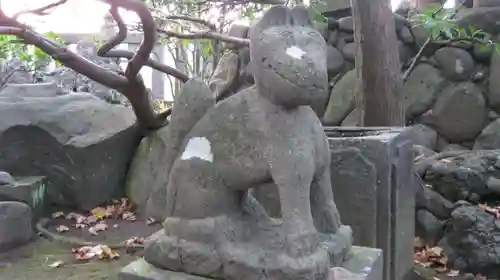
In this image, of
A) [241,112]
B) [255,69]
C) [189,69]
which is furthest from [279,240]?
[189,69]

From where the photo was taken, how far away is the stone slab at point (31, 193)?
375 centimetres

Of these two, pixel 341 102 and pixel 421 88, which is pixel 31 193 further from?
pixel 421 88

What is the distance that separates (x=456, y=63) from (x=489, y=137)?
0.81 metres

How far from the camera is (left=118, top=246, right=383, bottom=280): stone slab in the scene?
5.62 ft

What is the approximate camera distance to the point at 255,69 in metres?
1.64

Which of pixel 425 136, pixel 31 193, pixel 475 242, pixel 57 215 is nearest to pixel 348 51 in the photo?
pixel 425 136

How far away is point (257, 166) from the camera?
64.6 inches

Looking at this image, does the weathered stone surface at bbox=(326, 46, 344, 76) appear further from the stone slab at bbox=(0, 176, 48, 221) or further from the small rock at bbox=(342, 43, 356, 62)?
the stone slab at bbox=(0, 176, 48, 221)

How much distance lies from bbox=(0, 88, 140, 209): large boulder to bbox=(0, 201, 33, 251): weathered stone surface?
62cm

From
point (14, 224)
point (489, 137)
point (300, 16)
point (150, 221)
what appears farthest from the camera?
point (489, 137)

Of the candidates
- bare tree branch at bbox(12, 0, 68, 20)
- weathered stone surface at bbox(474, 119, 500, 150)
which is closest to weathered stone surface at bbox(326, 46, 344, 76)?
weathered stone surface at bbox(474, 119, 500, 150)

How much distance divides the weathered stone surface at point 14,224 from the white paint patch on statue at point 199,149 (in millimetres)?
2234

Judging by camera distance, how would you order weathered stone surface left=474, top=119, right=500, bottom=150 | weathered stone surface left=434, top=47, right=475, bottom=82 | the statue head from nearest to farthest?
the statue head, weathered stone surface left=474, top=119, right=500, bottom=150, weathered stone surface left=434, top=47, right=475, bottom=82

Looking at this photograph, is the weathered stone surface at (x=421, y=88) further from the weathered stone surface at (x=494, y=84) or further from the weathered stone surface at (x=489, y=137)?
the weathered stone surface at (x=489, y=137)
